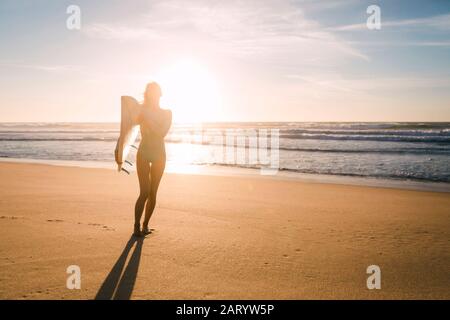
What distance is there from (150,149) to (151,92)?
85 centimetres

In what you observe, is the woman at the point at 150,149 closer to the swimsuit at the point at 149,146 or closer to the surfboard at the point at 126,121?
the swimsuit at the point at 149,146

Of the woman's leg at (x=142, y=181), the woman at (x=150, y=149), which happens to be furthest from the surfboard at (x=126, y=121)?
the woman's leg at (x=142, y=181)

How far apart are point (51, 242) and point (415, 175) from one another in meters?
13.2

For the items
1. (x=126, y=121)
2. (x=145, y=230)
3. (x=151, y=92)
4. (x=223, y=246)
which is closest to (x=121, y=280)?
(x=223, y=246)

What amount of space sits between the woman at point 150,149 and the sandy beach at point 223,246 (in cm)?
58

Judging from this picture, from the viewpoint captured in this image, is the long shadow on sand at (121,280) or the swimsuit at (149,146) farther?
the swimsuit at (149,146)

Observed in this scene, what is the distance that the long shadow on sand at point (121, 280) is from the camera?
346cm

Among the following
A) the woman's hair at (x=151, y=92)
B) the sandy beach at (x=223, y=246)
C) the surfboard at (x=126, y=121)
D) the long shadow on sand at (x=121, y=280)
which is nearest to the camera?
the long shadow on sand at (x=121, y=280)

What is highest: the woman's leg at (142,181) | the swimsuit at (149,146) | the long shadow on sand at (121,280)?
the swimsuit at (149,146)

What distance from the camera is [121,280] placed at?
3775mm

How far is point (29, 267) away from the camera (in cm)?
399

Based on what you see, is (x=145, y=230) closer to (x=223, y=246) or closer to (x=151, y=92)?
(x=223, y=246)
